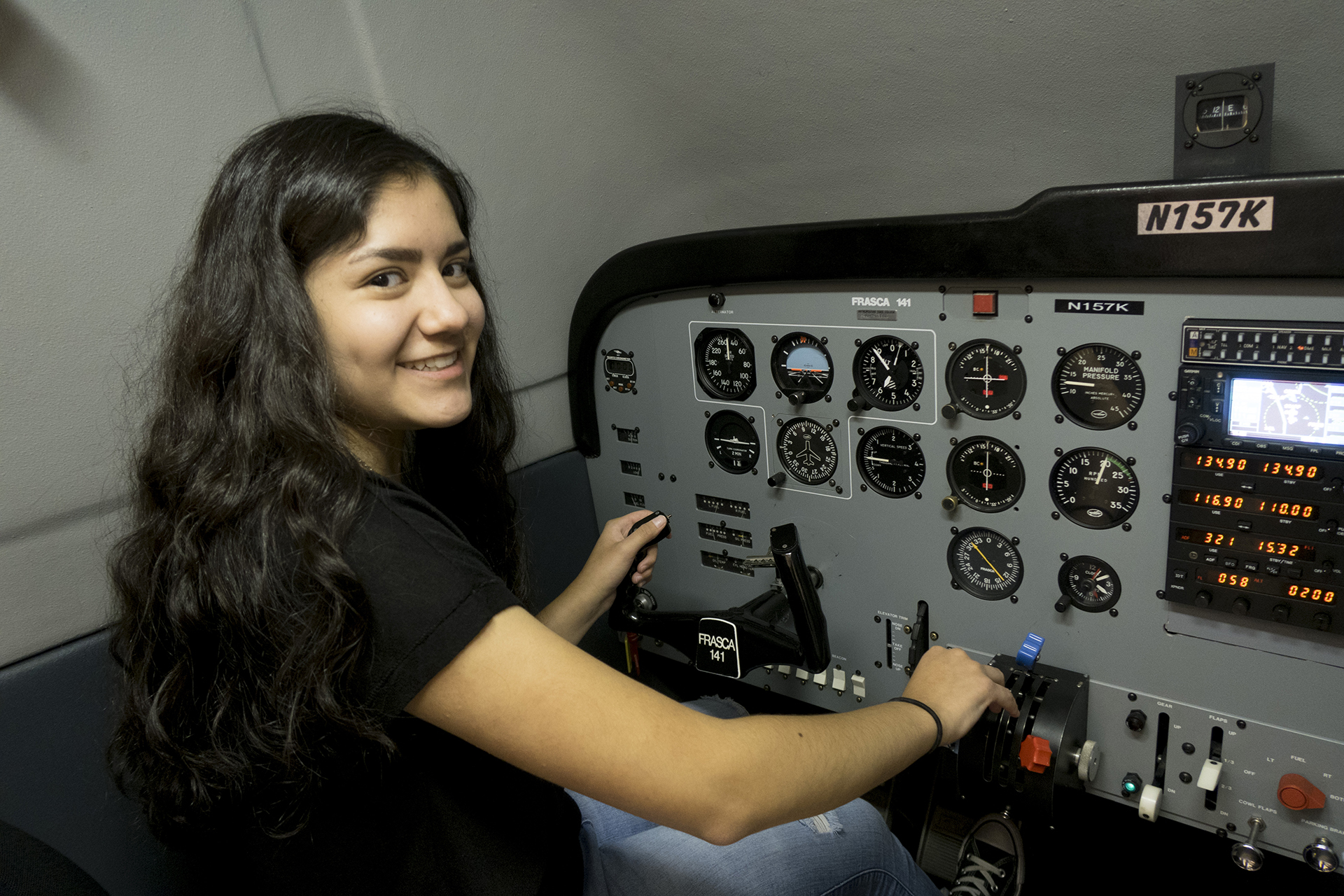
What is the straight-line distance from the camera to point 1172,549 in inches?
58.9

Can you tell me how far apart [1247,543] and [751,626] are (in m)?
0.86

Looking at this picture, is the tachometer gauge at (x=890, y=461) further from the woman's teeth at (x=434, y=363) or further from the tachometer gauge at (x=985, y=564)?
the woman's teeth at (x=434, y=363)

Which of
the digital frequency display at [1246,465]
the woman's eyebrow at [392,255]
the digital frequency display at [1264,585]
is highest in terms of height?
the woman's eyebrow at [392,255]

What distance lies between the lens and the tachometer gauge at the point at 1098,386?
58.0 inches

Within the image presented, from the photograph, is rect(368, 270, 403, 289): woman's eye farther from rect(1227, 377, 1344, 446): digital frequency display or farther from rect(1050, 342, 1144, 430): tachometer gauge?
rect(1227, 377, 1344, 446): digital frequency display

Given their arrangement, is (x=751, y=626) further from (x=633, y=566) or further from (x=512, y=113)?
(x=512, y=113)

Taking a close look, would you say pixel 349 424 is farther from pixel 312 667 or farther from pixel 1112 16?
pixel 1112 16

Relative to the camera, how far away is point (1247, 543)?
4.66 feet

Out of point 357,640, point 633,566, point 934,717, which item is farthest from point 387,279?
point 934,717

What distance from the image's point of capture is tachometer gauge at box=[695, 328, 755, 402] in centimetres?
196

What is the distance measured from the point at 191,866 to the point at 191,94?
4.53 ft

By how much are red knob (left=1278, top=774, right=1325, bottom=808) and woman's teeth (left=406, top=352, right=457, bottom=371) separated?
154cm

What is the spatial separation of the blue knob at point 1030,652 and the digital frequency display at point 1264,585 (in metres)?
0.32

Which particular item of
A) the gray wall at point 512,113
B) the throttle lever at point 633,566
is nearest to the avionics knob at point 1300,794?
the gray wall at point 512,113
